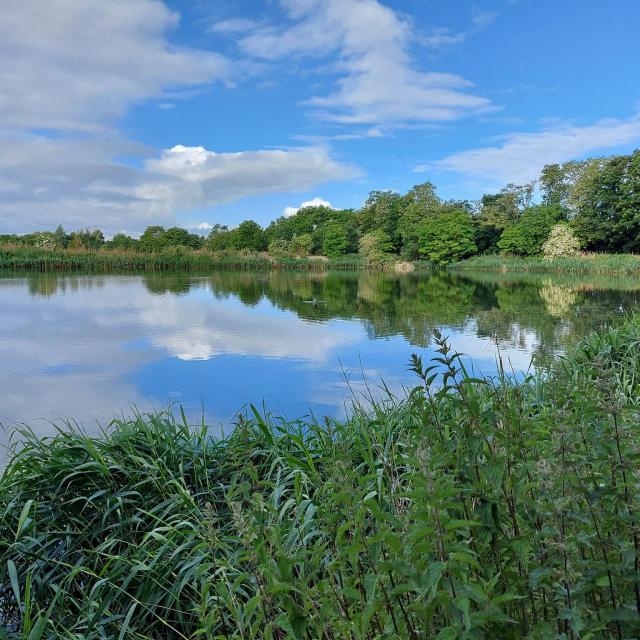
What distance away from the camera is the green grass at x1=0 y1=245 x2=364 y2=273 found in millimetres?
32719

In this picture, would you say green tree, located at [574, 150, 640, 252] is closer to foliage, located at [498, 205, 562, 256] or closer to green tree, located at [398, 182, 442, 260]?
foliage, located at [498, 205, 562, 256]

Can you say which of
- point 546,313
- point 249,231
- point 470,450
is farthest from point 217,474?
point 249,231

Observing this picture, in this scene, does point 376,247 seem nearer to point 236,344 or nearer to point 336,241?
point 336,241

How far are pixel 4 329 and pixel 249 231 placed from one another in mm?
56281

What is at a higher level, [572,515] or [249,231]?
[249,231]

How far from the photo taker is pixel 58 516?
299 cm

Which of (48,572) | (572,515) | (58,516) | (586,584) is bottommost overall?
(48,572)

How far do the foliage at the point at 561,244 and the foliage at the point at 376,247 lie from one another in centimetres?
1414

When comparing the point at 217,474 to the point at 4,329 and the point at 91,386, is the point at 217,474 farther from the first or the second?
the point at 4,329

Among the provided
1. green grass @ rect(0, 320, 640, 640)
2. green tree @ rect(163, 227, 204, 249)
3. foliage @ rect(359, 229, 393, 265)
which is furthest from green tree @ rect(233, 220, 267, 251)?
green grass @ rect(0, 320, 640, 640)

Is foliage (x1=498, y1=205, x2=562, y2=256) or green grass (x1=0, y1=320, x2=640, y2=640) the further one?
foliage (x1=498, y1=205, x2=562, y2=256)

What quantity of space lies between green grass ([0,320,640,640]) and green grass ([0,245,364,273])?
33.6 m

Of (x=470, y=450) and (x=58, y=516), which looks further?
(x=58, y=516)

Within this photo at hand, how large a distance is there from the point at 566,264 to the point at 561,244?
384 centimetres
